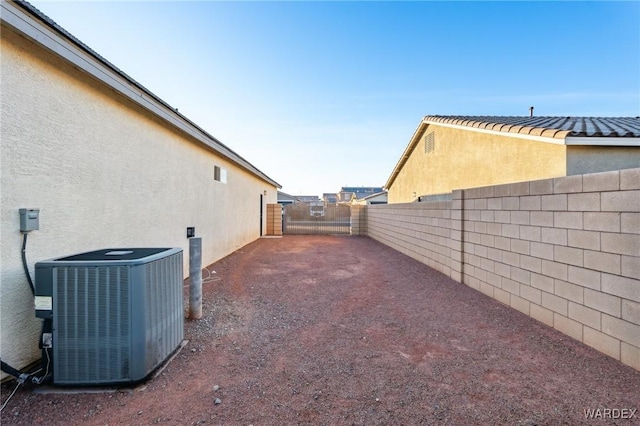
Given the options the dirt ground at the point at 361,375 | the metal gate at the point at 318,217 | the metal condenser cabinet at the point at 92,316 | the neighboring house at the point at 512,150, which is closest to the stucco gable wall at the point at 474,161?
the neighboring house at the point at 512,150

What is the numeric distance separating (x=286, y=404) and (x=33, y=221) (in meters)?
2.64

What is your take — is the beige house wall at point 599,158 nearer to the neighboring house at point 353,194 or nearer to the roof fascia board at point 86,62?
the roof fascia board at point 86,62

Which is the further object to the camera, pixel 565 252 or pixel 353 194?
pixel 353 194

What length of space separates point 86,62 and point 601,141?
339 inches

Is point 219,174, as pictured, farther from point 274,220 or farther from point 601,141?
point 601,141

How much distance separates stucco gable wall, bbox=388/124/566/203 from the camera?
6.38 m

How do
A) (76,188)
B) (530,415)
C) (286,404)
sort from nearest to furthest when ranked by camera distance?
(530,415)
(286,404)
(76,188)

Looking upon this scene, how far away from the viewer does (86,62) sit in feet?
9.66

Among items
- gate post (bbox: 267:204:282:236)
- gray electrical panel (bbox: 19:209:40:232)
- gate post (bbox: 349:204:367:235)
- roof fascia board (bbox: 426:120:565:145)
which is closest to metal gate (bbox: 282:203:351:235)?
gate post (bbox: 267:204:282:236)

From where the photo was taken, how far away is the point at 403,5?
866cm

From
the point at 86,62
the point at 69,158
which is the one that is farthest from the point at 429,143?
the point at 69,158

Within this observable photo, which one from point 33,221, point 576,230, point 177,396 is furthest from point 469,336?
point 33,221

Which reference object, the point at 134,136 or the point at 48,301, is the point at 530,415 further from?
the point at 134,136

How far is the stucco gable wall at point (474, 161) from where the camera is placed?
638cm
